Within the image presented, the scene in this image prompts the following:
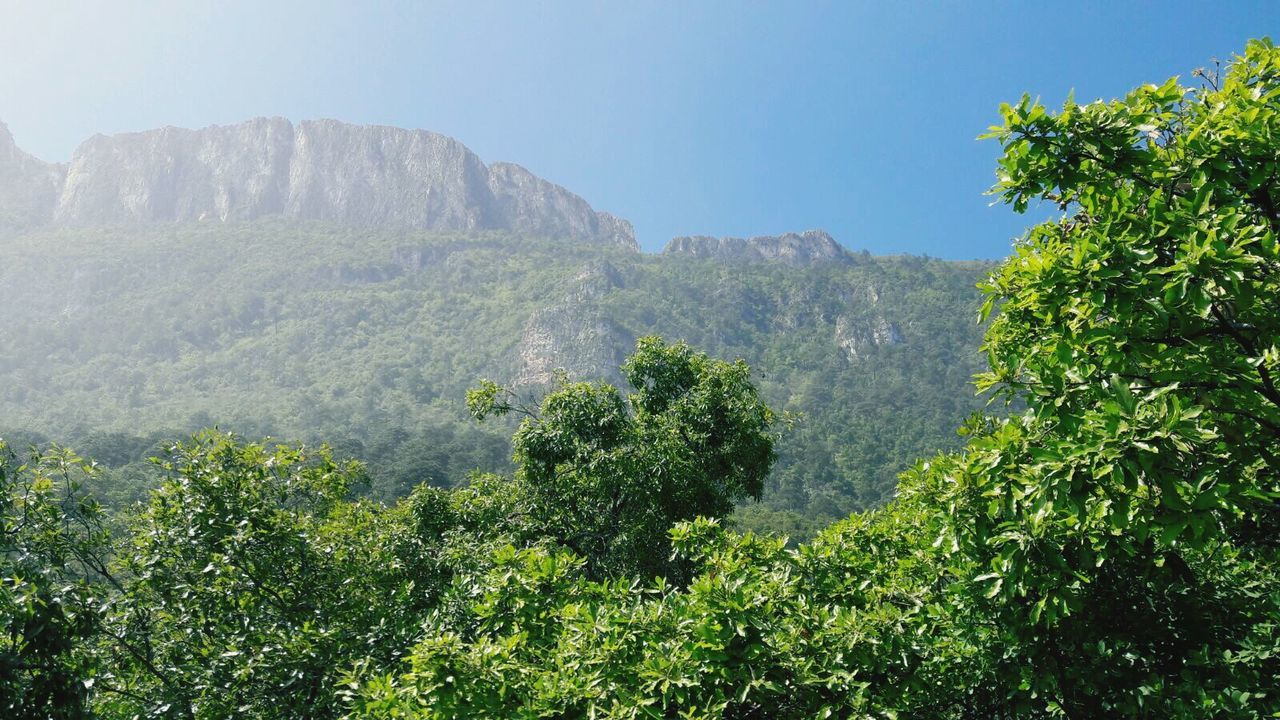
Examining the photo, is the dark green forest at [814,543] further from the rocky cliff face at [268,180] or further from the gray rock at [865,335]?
the rocky cliff face at [268,180]

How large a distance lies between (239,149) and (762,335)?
467ft

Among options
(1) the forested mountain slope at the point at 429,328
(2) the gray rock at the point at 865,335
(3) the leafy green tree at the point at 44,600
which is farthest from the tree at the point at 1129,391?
(2) the gray rock at the point at 865,335

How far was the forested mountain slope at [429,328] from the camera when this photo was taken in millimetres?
92375

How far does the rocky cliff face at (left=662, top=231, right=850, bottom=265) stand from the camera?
169 metres

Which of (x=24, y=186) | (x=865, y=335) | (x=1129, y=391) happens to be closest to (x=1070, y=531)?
(x=1129, y=391)

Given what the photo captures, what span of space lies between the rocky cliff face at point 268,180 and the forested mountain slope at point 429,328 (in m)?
9.99

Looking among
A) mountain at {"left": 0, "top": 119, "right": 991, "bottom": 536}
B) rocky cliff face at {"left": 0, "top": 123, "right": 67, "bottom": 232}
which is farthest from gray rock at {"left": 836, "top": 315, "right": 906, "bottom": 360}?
rocky cliff face at {"left": 0, "top": 123, "right": 67, "bottom": 232}

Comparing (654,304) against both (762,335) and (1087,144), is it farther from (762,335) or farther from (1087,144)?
(1087,144)

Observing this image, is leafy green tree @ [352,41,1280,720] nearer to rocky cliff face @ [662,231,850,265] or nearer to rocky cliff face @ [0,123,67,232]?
rocky cliff face @ [662,231,850,265]

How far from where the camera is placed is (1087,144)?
12.4ft

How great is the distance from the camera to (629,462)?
9.45m

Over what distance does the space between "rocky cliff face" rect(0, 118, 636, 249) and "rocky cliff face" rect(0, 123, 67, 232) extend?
234mm

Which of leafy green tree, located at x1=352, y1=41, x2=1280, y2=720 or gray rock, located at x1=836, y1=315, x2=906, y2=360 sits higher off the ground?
gray rock, located at x1=836, y1=315, x2=906, y2=360

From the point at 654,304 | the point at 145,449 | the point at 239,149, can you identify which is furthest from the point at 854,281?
the point at 239,149
